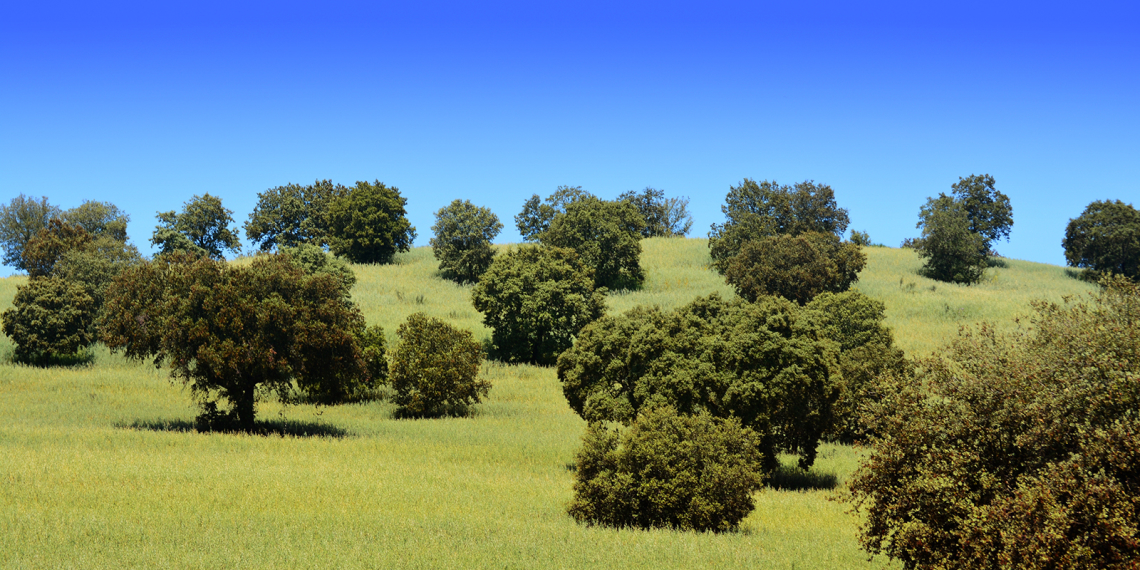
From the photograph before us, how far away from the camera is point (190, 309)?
36.8m

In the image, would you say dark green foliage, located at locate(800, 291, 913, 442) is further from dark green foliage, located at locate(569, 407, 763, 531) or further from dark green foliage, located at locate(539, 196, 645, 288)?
dark green foliage, located at locate(539, 196, 645, 288)

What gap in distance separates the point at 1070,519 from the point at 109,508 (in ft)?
68.6

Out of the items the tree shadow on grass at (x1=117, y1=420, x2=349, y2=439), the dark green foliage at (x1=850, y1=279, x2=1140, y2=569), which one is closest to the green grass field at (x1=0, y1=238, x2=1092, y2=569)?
the tree shadow on grass at (x1=117, y1=420, x2=349, y2=439)

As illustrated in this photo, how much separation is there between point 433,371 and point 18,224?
111 meters

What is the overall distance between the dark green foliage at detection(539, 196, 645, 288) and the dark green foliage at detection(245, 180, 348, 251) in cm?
4249

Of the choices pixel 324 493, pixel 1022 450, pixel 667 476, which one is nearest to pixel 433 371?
pixel 324 493

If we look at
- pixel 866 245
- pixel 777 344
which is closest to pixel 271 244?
pixel 866 245

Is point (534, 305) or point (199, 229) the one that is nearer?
point (534, 305)

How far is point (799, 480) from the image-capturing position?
112 ft

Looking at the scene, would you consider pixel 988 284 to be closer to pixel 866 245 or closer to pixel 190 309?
pixel 866 245

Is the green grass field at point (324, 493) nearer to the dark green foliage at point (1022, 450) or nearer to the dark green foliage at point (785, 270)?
the dark green foliage at point (1022, 450)

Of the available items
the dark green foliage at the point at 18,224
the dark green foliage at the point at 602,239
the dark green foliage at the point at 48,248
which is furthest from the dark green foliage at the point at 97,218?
the dark green foliage at the point at 602,239

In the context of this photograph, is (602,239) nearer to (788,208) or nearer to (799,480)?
(788,208)

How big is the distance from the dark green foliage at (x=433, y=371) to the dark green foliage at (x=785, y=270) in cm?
3679
